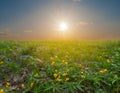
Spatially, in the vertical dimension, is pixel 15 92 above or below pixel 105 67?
below

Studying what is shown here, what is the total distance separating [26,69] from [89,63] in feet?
6.55

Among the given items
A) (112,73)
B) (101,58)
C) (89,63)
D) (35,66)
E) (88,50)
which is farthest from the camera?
(88,50)

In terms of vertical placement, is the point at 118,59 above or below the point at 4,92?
above

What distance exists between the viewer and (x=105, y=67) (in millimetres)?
7305

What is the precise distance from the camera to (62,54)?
8.95 meters

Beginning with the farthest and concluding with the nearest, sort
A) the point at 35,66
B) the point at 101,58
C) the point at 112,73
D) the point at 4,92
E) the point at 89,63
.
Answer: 1. the point at 101,58
2. the point at 89,63
3. the point at 35,66
4. the point at 112,73
5. the point at 4,92

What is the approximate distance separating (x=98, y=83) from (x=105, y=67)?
54.8 inches

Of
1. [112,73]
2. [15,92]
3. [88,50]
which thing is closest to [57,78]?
[15,92]

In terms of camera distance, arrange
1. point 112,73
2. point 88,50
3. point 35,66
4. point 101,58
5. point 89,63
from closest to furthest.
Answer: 1. point 112,73
2. point 35,66
3. point 89,63
4. point 101,58
5. point 88,50

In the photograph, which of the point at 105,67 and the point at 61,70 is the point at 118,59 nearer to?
the point at 105,67

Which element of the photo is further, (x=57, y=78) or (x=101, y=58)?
(x=101, y=58)

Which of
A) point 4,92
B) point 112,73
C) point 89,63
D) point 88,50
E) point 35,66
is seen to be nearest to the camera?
point 4,92

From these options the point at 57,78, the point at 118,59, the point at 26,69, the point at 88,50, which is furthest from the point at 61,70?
the point at 88,50

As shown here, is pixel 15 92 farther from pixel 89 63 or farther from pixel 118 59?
pixel 118 59
